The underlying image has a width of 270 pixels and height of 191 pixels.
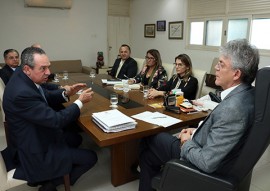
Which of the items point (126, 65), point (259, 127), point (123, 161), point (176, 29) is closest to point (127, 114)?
point (123, 161)

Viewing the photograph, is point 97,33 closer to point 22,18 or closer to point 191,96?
point 22,18

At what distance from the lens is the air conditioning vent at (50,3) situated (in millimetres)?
5453

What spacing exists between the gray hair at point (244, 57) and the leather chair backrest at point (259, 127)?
195mm

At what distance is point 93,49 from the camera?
662 centimetres

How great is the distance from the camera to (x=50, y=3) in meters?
5.65

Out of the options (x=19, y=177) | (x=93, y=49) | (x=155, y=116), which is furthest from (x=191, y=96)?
(x=93, y=49)

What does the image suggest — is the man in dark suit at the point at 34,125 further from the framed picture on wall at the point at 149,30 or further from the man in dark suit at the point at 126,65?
the framed picture on wall at the point at 149,30

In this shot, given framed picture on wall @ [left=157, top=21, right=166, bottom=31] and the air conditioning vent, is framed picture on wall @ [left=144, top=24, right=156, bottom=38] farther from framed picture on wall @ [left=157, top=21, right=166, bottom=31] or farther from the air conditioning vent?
the air conditioning vent

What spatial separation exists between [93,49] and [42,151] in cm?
535

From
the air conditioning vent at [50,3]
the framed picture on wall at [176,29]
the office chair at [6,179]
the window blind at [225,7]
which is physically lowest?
the office chair at [6,179]

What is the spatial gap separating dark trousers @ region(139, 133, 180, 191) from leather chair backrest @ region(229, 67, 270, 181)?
1.75 ft

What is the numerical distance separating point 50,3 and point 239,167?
585 cm

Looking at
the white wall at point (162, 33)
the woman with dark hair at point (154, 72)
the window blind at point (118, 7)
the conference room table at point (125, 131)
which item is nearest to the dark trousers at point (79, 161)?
the conference room table at point (125, 131)

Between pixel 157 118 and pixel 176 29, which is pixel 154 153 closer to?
pixel 157 118
